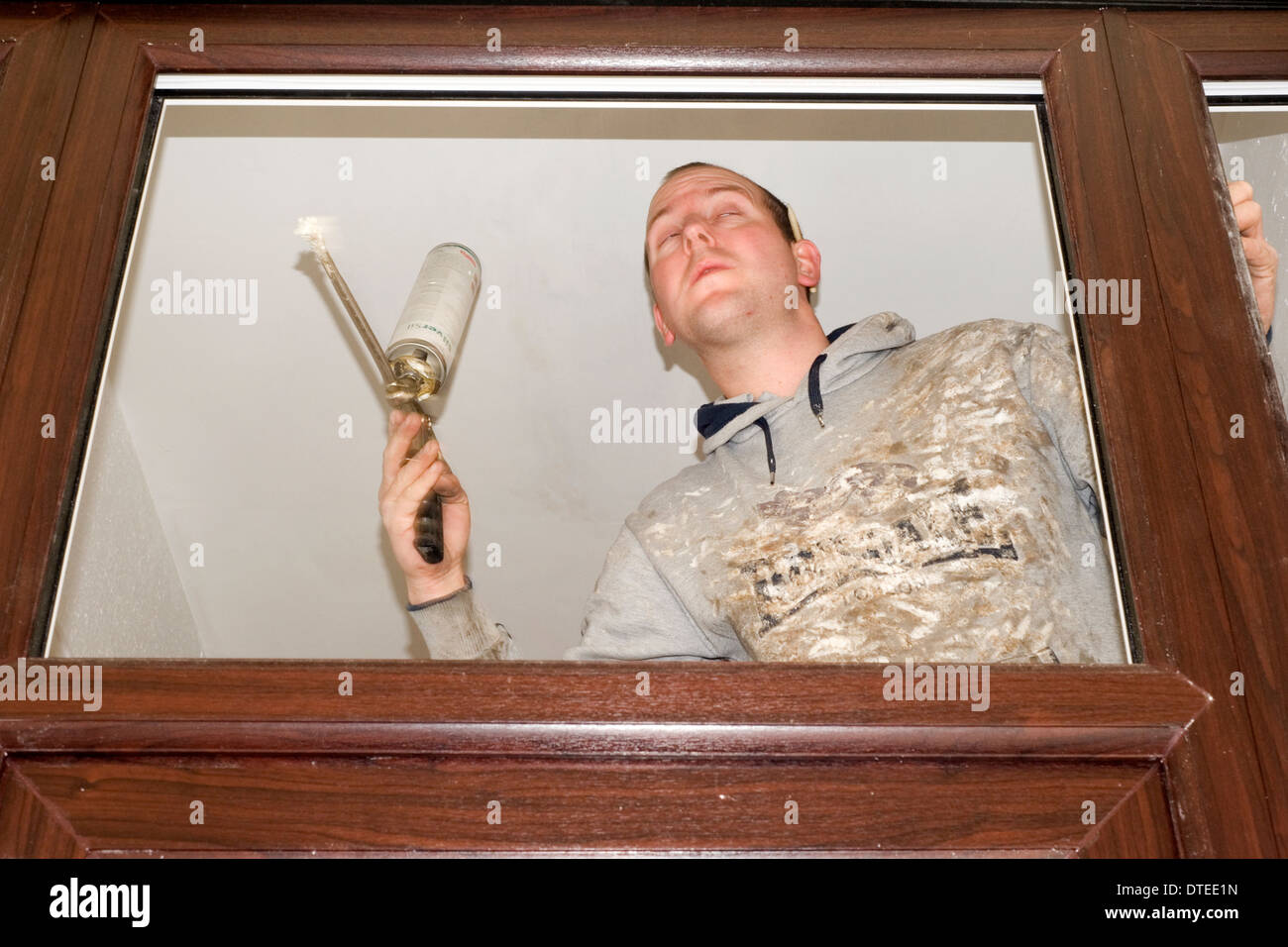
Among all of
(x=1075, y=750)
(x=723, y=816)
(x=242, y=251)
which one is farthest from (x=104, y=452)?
(x=1075, y=750)

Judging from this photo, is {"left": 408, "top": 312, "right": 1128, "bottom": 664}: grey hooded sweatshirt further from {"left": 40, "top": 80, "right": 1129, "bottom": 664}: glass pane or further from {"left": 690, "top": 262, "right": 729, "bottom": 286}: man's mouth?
{"left": 690, "top": 262, "right": 729, "bottom": 286}: man's mouth

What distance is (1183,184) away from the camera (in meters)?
0.86

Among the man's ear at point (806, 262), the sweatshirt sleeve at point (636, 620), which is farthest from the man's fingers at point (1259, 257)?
the man's ear at point (806, 262)

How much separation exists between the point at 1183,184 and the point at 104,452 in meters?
0.84

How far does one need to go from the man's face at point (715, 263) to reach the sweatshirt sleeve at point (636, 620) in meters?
0.32

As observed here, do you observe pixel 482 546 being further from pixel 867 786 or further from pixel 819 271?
pixel 867 786

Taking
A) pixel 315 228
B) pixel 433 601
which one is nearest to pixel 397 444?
pixel 433 601

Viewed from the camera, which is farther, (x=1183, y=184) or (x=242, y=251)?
(x=242, y=251)

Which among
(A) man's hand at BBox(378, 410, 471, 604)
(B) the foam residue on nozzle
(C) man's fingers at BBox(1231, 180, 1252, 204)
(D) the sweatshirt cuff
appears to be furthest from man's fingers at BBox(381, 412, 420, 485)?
(C) man's fingers at BBox(1231, 180, 1252, 204)

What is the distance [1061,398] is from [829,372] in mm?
330

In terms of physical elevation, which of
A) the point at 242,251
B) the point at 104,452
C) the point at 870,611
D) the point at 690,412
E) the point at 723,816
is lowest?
the point at 723,816

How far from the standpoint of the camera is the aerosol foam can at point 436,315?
1.22 meters

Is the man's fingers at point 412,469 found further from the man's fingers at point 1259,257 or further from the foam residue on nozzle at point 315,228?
the man's fingers at point 1259,257

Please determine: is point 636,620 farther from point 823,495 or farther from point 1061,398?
point 1061,398
